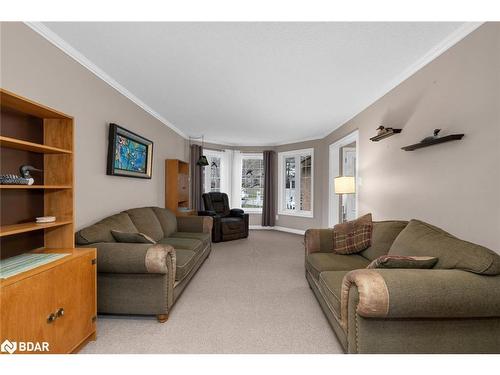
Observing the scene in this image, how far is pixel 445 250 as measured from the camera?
5.23 ft

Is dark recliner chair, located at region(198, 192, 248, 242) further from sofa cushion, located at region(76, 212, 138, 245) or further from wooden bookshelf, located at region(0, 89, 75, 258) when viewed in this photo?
wooden bookshelf, located at region(0, 89, 75, 258)

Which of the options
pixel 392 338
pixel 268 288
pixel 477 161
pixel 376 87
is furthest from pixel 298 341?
pixel 376 87

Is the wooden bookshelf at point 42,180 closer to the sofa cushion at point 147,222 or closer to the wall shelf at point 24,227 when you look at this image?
the wall shelf at point 24,227

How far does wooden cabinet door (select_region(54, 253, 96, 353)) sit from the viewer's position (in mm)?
1474

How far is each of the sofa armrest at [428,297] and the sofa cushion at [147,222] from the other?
2.64 metres

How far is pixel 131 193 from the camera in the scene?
3426mm

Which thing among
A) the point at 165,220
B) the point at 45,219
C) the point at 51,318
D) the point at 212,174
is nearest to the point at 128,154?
the point at 165,220

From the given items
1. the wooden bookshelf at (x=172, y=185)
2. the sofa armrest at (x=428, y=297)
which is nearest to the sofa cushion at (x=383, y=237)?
the sofa armrest at (x=428, y=297)

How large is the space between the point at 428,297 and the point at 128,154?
3.42 metres

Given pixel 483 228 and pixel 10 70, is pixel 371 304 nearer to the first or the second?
pixel 483 228

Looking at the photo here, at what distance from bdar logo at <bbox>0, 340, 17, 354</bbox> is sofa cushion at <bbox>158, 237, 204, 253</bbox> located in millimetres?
1795

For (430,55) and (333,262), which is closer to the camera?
(430,55)

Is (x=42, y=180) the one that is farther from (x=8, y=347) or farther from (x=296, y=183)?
(x=296, y=183)

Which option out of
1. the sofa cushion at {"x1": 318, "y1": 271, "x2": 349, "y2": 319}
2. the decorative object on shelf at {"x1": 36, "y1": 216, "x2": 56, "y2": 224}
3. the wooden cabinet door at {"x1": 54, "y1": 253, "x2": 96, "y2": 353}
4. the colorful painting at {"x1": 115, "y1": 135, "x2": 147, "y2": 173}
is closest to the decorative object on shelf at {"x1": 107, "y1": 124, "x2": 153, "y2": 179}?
the colorful painting at {"x1": 115, "y1": 135, "x2": 147, "y2": 173}
